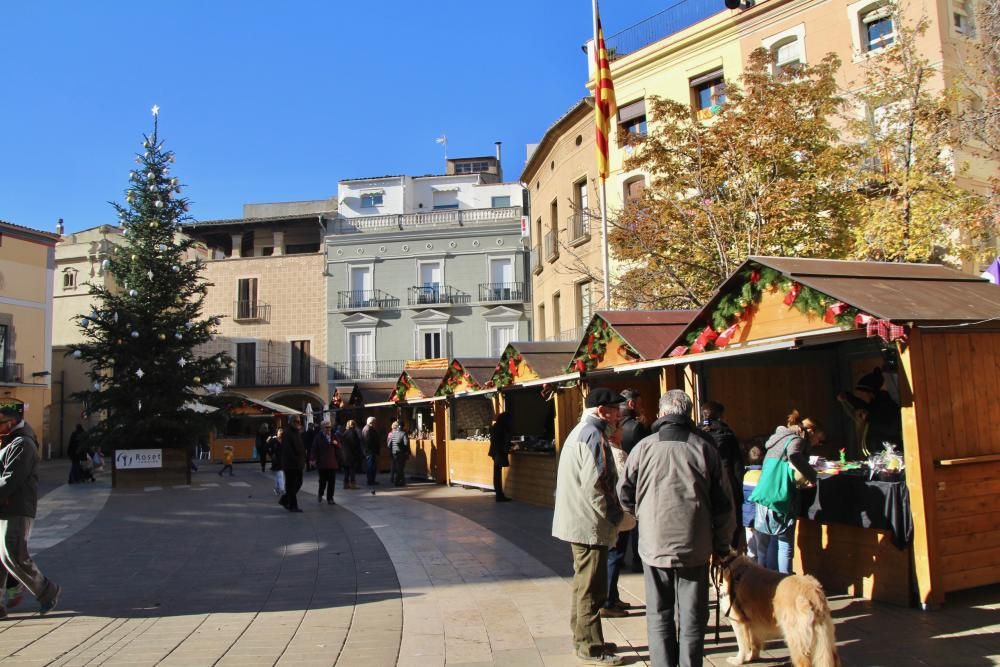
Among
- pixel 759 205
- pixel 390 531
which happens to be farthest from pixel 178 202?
pixel 759 205

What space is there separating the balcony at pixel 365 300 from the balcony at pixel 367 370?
9.10 ft

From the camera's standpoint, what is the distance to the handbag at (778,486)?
6.46 meters

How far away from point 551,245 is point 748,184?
15.1 m

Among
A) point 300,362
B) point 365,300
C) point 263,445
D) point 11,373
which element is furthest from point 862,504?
point 300,362

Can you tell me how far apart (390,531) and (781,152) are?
904cm

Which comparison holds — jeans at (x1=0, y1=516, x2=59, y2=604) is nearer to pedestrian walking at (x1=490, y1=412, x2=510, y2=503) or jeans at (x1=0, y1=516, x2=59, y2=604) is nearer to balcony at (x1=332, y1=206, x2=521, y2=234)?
pedestrian walking at (x1=490, y1=412, x2=510, y2=503)

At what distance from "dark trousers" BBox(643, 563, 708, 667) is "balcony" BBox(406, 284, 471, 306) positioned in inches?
1408

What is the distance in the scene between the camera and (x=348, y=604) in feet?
23.0

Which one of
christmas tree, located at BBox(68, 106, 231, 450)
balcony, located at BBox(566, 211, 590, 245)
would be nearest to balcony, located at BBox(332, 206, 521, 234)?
balcony, located at BBox(566, 211, 590, 245)

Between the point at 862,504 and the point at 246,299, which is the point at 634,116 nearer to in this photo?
the point at 862,504

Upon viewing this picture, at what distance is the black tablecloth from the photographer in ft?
20.7

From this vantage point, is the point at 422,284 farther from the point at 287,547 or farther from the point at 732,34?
the point at 287,547

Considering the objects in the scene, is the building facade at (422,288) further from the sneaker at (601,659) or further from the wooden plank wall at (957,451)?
the sneaker at (601,659)

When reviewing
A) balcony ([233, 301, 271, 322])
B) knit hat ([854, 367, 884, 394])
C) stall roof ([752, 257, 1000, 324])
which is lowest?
knit hat ([854, 367, 884, 394])
